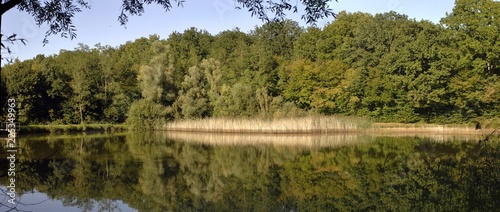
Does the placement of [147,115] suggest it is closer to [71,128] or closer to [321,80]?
[71,128]

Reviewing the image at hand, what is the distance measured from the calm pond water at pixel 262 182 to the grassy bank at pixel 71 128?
56.7 ft

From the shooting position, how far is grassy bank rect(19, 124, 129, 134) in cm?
3250

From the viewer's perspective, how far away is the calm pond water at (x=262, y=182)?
28.5 ft

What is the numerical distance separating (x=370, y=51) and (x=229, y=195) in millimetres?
31849

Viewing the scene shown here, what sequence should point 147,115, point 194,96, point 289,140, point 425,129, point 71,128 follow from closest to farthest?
point 289,140 → point 425,129 → point 71,128 → point 147,115 → point 194,96

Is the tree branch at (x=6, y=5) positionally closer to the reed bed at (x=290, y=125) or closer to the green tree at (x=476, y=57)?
the reed bed at (x=290, y=125)

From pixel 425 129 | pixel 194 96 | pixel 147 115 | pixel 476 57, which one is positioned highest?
pixel 476 57

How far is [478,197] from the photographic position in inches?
297

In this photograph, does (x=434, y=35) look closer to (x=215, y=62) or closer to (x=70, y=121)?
(x=215, y=62)

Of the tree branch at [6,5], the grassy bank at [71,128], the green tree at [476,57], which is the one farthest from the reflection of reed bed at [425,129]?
the tree branch at [6,5]

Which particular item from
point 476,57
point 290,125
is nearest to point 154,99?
point 290,125

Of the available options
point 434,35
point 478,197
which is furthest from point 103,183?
point 434,35

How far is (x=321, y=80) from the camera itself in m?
38.0

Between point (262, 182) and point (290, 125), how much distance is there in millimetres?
17115
